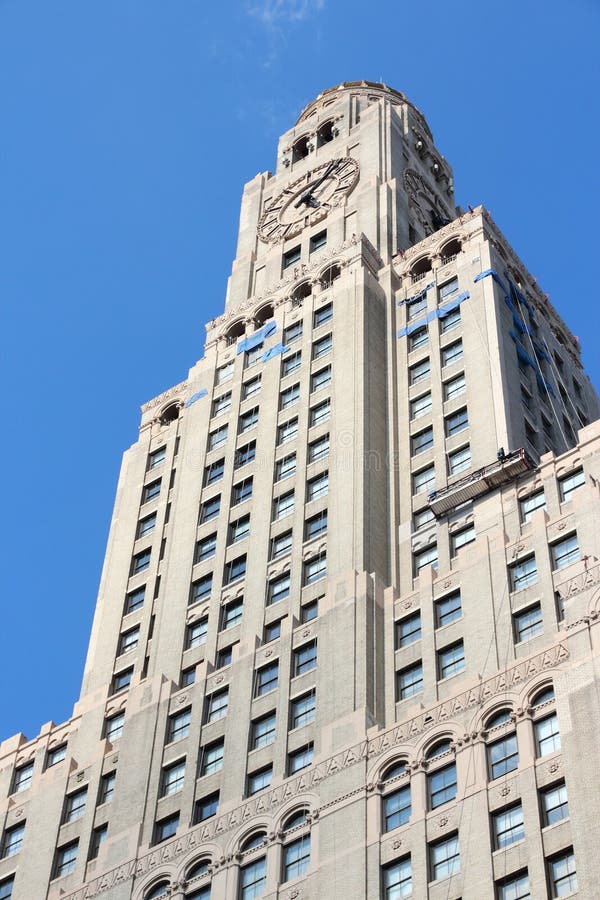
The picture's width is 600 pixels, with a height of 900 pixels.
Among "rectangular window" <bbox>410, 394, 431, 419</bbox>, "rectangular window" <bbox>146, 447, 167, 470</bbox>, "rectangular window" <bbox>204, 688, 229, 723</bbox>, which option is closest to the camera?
"rectangular window" <bbox>204, 688, 229, 723</bbox>

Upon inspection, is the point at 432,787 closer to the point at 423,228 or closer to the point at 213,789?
the point at 213,789

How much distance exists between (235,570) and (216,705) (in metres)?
9.51

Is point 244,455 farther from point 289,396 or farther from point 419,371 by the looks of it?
point 419,371

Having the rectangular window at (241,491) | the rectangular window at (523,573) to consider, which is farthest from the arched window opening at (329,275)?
the rectangular window at (523,573)

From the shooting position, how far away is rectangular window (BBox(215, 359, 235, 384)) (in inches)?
3989

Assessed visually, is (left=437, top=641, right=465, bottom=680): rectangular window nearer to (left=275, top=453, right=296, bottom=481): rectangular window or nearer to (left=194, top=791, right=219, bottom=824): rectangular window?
(left=194, top=791, right=219, bottom=824): rectangular window

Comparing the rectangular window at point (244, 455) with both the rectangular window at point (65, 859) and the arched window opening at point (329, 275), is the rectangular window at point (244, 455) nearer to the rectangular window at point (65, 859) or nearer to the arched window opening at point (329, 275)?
the arched window opening at point (329, 275)

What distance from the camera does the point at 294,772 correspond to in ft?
234

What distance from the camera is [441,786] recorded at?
2589 inches

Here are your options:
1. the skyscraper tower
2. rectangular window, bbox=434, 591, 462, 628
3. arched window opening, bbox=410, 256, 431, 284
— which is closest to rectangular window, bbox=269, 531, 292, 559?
the skyscraper tower

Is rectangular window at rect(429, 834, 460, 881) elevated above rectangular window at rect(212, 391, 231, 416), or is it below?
below

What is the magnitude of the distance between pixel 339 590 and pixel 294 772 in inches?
392

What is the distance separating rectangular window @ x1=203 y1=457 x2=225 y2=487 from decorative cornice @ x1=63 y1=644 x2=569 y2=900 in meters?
25.7

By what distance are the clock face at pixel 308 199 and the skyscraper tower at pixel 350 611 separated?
2528 mm
